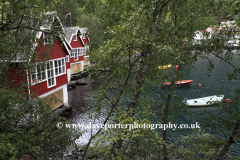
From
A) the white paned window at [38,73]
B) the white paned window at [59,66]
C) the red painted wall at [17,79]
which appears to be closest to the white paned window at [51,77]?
the white paned window at [59,66]

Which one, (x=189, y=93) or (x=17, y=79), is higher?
(x=17, y=79)

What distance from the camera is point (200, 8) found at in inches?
256

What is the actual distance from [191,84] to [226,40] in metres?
23.1

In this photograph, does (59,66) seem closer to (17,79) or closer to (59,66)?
(59,66)

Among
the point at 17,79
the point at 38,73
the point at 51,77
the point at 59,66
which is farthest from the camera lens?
the point at 59,66

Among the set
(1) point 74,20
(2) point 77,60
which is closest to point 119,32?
(2) point 77,60

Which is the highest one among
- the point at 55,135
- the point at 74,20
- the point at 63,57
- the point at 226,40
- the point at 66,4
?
the point at 74,20

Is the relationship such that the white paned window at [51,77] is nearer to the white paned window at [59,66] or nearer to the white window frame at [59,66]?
the white window frame at [59,66]

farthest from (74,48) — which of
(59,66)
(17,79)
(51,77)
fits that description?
(17,79)

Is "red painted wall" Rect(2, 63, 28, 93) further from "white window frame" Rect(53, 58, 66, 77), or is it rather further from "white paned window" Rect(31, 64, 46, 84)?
"white window frame" Rect(53, 58, 66, 77)

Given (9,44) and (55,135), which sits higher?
(9,44)

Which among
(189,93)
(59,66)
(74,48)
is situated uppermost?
(74,48)

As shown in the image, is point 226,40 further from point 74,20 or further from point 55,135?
point 74,20

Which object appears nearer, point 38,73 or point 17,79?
point 38,73
